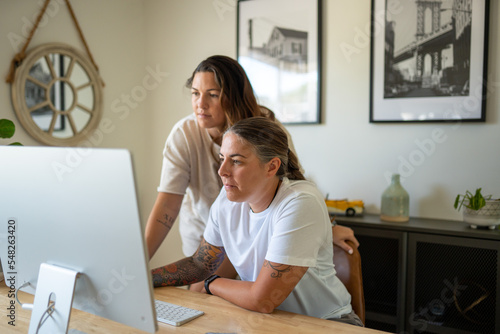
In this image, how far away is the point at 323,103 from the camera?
2.88 metres

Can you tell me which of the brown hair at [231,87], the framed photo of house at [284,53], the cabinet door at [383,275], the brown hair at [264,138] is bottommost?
the cabinet door at [383,275]

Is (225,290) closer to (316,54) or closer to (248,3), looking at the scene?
(316,54)

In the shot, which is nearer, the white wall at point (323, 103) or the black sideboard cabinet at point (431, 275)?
the black sideboard cabinet at point (431, 275)

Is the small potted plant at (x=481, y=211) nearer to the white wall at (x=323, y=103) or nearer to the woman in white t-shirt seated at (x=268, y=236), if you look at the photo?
the white wall at (x=323, y=103)

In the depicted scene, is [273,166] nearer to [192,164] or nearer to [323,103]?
[192,164]

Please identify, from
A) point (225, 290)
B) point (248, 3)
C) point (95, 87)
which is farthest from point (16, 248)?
point (248, 3)

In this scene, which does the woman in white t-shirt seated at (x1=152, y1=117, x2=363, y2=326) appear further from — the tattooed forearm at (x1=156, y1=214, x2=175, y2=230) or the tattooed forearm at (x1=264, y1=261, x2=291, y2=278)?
the tattooed forearm at (x1=156, y1=214, x2=175, y2=230)

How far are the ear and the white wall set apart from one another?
1.43 meters

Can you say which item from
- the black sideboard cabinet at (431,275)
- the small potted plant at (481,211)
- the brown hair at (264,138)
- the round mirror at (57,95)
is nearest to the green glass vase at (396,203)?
the black sideboard cabinet at (431,275)

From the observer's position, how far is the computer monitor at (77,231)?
802 mm

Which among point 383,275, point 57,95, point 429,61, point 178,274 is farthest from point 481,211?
point 57,95

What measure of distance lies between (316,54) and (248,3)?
65cm

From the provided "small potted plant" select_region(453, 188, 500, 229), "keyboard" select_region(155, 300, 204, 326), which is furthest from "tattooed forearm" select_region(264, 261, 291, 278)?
"small potted plant" select_region(453, 188, 500, 229)

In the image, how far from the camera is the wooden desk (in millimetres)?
1134
